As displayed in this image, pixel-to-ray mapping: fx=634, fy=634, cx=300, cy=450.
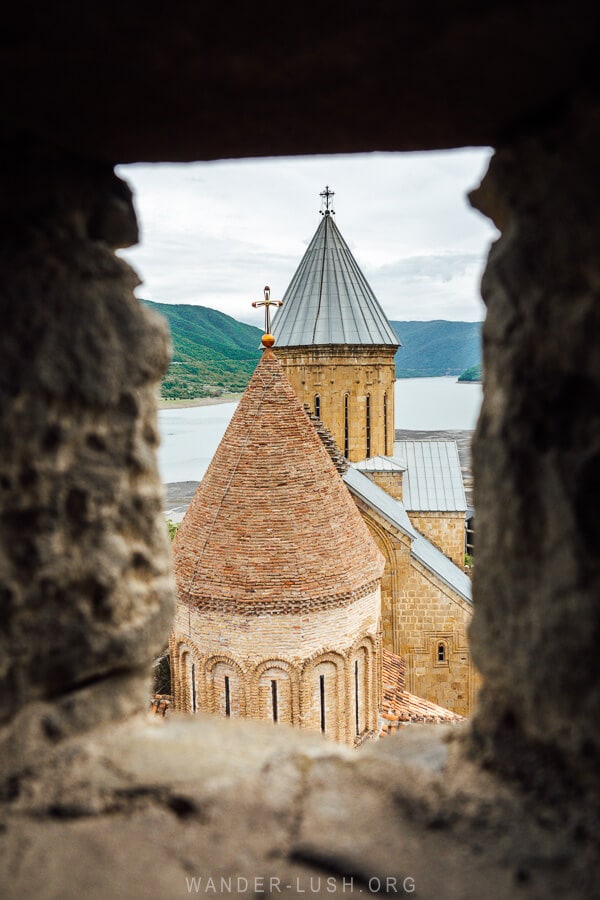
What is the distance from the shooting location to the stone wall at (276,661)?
20.7 feet

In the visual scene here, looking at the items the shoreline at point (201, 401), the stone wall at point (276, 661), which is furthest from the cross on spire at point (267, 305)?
the shoreline at point (201, 401)

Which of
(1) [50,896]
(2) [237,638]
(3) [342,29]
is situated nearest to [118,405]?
(3) [342,29]

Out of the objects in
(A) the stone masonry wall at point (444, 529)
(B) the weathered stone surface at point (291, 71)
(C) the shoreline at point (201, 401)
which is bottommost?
(A) the stone masonry wall at point (444, 529)

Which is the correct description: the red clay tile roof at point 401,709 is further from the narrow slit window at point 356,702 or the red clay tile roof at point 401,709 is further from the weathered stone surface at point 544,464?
the weathered stone surface at point 544,464

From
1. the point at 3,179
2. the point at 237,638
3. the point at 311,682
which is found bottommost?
the point at 311,682

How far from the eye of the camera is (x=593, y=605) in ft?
3.90

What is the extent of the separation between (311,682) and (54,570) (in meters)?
5.48

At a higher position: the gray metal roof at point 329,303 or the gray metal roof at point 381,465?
the gray metal roof at point 329,303

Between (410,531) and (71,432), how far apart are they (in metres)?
11.4

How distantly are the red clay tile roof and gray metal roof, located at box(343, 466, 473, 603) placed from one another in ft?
9.66

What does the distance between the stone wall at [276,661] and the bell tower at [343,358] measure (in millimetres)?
9815

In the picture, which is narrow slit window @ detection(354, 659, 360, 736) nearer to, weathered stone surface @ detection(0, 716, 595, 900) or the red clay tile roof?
the red clay tile roof

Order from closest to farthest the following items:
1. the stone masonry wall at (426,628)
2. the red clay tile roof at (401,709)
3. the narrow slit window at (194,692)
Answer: the narrow slit window at (194,692) → the red clay tile roof at (401,709) → the stone masonry wall at (426,628)

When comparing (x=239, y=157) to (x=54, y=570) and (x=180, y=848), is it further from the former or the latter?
(x=180, y=848)
